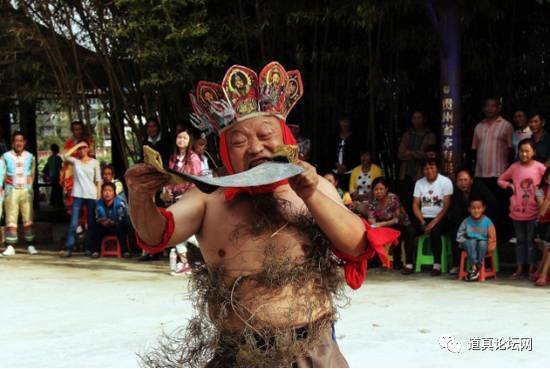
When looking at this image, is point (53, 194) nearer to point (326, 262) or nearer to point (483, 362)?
point (483, 362)

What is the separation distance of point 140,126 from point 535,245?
4.95 metres

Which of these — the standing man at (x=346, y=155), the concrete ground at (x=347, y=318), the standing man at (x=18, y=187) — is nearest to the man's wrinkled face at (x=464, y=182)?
the concrete ground at (x=347, y=318)

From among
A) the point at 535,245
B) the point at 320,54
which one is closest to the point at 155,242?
the point at 535,245

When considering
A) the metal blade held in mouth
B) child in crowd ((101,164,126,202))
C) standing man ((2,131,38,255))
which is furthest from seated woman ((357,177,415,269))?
the metal blade held in mouth

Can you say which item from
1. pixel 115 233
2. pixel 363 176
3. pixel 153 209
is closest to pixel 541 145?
pixel 363 176

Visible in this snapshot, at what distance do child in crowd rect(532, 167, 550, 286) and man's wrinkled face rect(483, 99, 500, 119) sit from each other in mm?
1001

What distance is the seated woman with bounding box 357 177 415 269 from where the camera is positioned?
7879 mm

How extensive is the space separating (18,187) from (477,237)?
528 cm

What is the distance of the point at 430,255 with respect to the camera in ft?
25.9

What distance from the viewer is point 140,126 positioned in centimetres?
1027

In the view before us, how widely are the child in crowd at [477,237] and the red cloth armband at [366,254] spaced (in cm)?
474

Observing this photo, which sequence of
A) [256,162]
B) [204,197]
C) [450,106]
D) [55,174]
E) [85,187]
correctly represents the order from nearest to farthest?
[256,162] < [204,197] < [450,106] < [85,187] < [55,174]

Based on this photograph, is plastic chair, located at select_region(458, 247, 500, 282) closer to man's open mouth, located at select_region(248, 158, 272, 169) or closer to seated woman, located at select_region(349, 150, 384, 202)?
seated woman, located at select_region(349, 150, 384, 202)

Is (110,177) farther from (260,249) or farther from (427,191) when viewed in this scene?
(260,249)
